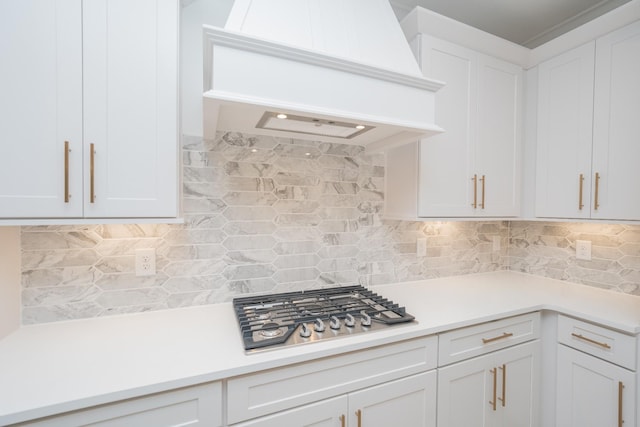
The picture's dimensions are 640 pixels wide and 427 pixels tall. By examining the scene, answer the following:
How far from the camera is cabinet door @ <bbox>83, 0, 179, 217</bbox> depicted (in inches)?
38.5

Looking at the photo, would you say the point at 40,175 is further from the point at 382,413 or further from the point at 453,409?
the point at 453,409

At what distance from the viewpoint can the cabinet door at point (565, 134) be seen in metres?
1.64

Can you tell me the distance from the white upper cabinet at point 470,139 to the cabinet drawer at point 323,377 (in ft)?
2.43

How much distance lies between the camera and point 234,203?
151cm

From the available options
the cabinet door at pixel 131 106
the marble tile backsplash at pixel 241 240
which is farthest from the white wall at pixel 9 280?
the cabinet door at pixel 131 106

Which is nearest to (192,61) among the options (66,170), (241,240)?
(66,170)

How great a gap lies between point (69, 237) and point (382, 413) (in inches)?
59.3

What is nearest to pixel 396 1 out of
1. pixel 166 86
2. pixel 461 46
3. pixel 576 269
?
pixel 461 46

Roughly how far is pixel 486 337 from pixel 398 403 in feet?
1.84

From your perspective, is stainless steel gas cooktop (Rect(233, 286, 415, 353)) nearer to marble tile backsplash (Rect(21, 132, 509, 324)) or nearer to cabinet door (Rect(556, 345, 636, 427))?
marble tile backsplash (Rect(21, 132, 509, 324))

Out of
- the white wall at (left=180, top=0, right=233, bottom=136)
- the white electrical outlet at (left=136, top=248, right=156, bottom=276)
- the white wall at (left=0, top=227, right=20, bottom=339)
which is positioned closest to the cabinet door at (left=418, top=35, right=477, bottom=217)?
the white wall at (left=180, top=0, right=233, bottom=136)

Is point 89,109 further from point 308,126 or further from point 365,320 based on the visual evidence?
point 365,320

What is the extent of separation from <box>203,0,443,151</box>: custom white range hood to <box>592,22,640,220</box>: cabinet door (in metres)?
1.04

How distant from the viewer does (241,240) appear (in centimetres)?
153
